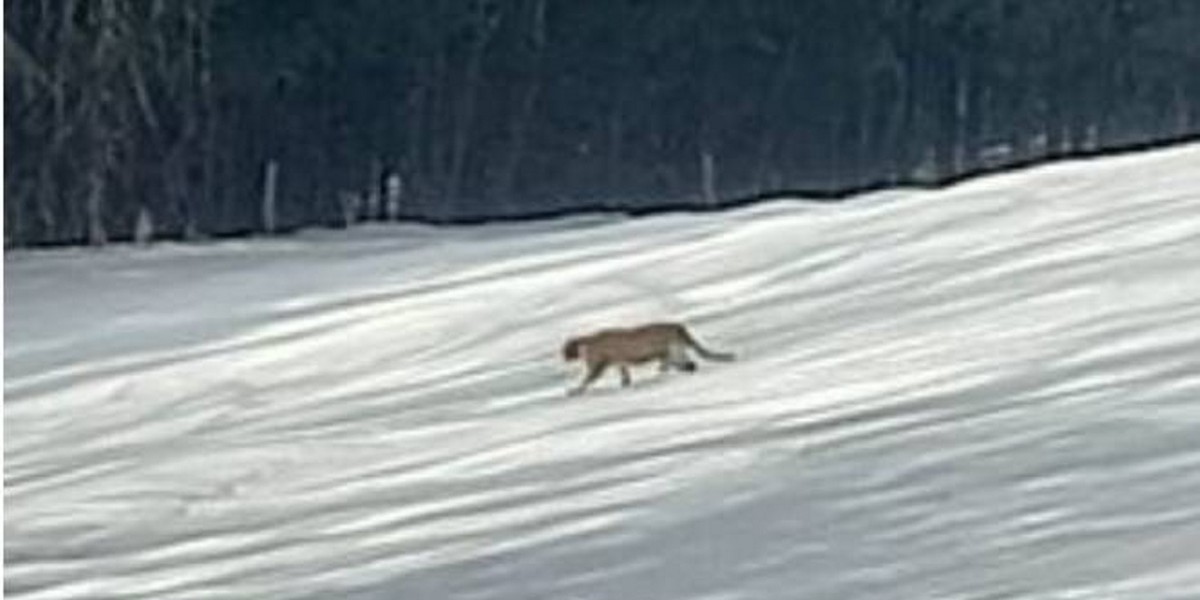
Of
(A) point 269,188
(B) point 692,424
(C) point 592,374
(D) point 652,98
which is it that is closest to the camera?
(B) point 692,424

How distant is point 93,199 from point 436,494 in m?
12.2

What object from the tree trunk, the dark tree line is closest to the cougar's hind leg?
the dark tree line

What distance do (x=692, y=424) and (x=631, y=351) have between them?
87 centimetres

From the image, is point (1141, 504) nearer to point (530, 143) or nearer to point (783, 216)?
point (783, 216)

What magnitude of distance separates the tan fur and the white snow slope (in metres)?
0.06

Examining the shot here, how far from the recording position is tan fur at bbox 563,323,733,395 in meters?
7.27

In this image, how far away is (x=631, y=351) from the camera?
7.31 m

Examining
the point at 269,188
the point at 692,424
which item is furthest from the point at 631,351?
the point at 269,188

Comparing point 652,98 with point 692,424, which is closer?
point 692,424

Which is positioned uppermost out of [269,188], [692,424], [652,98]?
[652,98]

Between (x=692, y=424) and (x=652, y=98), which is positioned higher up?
(x=652, y=98)

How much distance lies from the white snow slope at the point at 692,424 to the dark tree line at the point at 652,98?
1091 centimetres

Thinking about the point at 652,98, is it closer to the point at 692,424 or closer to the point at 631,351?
the point at 631,351

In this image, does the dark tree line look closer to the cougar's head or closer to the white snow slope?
the white snow slope
